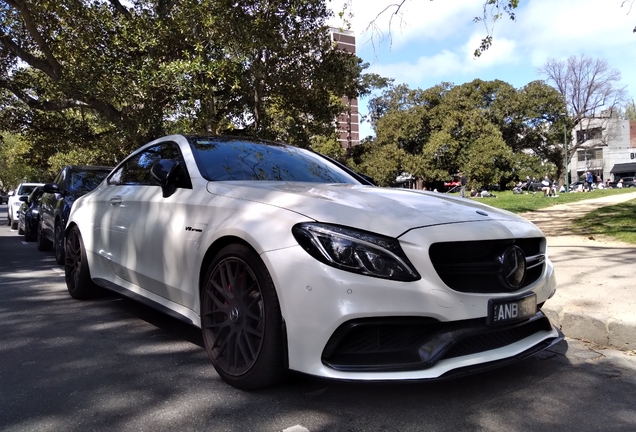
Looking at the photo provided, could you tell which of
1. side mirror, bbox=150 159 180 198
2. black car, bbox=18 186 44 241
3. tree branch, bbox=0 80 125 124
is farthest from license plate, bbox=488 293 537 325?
tree branch, bbox=0 80 125 124

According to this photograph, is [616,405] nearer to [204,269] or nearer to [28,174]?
[204,269]

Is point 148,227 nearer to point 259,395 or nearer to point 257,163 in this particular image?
point 257,163

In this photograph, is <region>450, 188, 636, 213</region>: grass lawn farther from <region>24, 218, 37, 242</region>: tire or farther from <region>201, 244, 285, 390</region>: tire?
<region>201, 244, 285, 390</region>: tire

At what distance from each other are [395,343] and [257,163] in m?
2.03

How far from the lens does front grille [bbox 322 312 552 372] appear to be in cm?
242

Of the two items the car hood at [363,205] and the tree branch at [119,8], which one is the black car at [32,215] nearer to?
the tree branch at [119,8]

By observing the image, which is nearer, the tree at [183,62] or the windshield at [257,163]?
the windshield at [257,163]

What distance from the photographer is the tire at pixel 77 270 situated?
16.5ft

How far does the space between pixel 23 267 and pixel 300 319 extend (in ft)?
22.6

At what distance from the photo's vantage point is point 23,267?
25.3ft

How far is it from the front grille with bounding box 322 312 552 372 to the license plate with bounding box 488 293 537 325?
0.14m

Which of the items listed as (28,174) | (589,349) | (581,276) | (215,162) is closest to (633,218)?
(581,276)

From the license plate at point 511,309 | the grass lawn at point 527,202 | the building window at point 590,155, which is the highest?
the building window at point 590,155

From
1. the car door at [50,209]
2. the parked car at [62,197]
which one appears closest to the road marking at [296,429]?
the parked car at [62,197]
